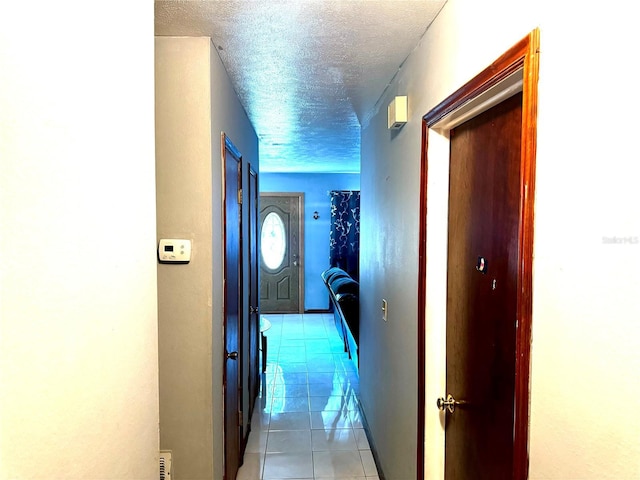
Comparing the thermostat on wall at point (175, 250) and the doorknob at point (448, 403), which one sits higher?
the thermostat on wall at point (175, 250)

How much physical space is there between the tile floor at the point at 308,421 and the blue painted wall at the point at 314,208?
1911mm

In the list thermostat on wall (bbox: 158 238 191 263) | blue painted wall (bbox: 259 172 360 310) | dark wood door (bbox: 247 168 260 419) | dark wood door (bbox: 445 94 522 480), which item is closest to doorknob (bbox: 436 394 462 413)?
dark wood door (bbox: 445 94 522 480)

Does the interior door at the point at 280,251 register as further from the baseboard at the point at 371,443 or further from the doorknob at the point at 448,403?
the doorknob at the point at 448,403

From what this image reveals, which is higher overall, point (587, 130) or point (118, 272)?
point (587, 130)

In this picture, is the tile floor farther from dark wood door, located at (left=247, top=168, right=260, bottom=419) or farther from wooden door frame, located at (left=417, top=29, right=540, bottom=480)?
wooden door frame, located at (left=417, top=29, right=540, bottom=480)

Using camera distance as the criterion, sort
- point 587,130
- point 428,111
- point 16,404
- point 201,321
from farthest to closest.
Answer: point 201,321 < point 428,111 < point 587,130 < point 16,404

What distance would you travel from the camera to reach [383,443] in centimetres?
240

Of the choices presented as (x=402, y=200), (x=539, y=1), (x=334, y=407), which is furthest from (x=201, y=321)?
(x=334, y=407)

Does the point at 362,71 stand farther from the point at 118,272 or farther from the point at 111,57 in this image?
the point at 118,272

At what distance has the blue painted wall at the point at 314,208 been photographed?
691 centimetres

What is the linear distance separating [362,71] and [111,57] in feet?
4.73

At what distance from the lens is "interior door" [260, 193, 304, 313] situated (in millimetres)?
6922

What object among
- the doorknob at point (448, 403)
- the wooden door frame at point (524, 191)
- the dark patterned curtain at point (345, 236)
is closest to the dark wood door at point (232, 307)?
the doorknob at point (448, 403)

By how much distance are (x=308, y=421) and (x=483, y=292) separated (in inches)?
94.8
